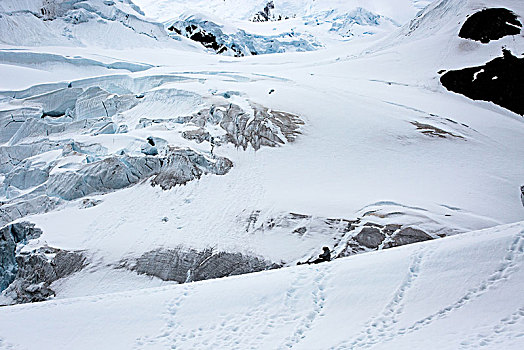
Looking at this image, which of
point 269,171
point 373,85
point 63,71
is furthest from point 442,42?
point 63,71

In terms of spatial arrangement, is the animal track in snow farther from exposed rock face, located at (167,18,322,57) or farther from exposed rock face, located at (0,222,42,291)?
exposed rock face, located at (167,18,322,57)

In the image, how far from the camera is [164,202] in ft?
38.4

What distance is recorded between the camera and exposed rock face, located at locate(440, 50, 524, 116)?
17328 millimetres

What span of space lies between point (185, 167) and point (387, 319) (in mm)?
8355

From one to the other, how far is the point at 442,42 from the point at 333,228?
16.5m

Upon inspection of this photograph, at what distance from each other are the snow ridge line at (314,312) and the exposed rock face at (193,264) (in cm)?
214

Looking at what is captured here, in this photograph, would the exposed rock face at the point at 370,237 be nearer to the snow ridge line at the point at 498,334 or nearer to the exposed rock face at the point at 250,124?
the snow ridge line at the point at 498,334

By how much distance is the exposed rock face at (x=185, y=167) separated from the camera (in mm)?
12445

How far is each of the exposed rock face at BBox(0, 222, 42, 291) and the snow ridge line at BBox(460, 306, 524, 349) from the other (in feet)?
34.1

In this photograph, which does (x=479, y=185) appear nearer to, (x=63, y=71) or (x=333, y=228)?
(x=333, y=228)

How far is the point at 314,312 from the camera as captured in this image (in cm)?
687

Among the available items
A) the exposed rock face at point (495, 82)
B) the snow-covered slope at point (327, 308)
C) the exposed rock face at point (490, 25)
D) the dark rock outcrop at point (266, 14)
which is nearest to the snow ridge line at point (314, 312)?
the snow-covered slope at point (327, 308)

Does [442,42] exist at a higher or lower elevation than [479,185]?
higher

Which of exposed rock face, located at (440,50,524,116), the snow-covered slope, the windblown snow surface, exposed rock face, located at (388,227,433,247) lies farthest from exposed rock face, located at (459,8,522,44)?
the snow-covered slope
